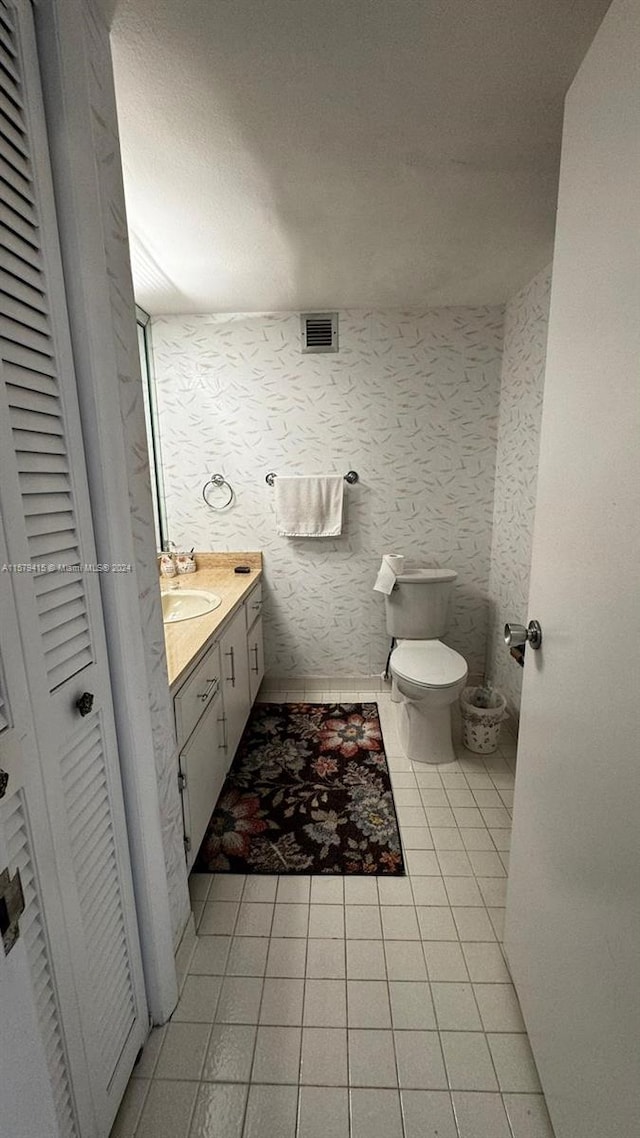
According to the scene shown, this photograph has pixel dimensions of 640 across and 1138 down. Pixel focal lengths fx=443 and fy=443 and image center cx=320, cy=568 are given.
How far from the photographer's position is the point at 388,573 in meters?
2.36

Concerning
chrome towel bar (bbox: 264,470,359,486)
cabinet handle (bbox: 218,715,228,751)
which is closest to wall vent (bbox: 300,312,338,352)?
chrome towel bar (bbox: 264,470,359,486)

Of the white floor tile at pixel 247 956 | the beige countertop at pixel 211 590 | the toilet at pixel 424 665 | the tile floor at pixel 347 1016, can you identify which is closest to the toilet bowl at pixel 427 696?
the toilet at pixel 424 665

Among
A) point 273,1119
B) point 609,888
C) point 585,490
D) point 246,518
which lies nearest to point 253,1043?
point 273,1119

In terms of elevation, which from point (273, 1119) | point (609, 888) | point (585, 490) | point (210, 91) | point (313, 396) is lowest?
point (273, 1119)

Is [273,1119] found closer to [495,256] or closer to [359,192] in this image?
[359,192]

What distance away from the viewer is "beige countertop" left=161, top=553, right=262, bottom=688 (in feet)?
4.31

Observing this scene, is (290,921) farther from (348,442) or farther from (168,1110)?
(348,442)

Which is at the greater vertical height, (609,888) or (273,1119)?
(609,888)

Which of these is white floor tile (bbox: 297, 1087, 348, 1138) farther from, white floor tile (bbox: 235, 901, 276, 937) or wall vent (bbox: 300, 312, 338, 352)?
wall vent (bbox: 300, 312, 338, 352)

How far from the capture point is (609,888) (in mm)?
668

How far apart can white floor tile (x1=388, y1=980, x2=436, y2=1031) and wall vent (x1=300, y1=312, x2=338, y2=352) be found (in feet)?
8.48

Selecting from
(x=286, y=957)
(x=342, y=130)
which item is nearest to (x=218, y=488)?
(x=342, y=130)

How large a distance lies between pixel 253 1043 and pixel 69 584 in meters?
1.17

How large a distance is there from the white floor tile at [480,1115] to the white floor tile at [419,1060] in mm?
44
